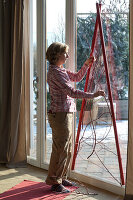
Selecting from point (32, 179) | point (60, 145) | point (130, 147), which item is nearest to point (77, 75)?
point (60, 145)

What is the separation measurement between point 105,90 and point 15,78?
1259 mm

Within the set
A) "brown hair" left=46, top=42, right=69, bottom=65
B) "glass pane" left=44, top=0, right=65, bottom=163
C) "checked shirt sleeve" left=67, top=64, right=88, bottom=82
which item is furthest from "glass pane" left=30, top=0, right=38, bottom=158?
"brown hair" left=46, top=42, right=69, bottom=65

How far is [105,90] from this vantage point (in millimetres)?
2973

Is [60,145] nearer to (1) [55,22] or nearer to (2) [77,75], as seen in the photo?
(2) [77,75]

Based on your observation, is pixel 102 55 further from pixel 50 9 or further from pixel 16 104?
pixel 16 104

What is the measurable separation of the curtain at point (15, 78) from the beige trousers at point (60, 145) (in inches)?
34.9

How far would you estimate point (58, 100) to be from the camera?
9.79 ft

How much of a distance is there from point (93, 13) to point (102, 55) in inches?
16.2

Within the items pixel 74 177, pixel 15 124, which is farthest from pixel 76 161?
pixel 15 124

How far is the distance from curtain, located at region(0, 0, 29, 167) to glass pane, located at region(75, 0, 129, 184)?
0.82 m

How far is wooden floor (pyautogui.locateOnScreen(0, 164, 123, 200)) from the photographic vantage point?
9.48 feet

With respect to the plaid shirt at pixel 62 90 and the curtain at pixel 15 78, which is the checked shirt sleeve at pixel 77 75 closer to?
the plaid shirt at pixel 62 90

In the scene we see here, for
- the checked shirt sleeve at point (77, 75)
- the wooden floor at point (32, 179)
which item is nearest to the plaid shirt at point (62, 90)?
the checked shirt sleeve at point (77, 75)

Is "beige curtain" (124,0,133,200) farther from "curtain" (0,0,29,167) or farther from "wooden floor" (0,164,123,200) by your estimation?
"curtain" (0,0,29,167)
